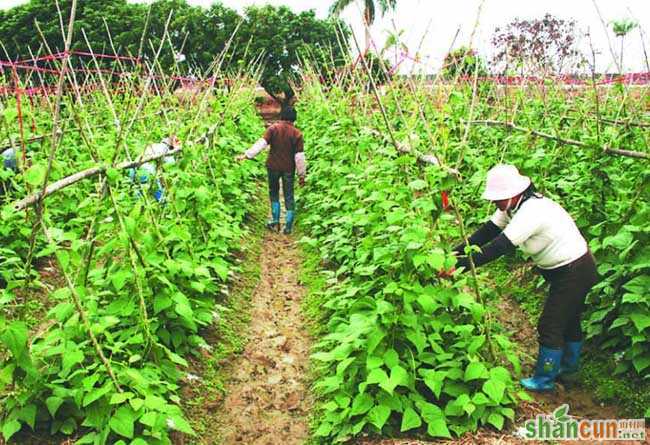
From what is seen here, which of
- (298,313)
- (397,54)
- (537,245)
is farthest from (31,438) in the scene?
(397,54)

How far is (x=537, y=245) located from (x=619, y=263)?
126 centimetres

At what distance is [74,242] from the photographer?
366 centimetres

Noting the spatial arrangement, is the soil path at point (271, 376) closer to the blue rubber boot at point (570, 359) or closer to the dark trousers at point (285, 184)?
the dark trousers at point (285, 184)

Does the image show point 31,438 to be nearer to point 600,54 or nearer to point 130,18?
point 600,54

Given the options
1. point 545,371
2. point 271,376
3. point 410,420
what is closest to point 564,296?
point 545,371

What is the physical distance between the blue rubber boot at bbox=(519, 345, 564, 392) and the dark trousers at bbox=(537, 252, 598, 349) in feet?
0.21

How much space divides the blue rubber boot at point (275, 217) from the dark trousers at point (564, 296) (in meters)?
5.32

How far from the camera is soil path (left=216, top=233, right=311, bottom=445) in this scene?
167 inches

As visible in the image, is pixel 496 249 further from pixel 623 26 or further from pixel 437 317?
pixel 623 26

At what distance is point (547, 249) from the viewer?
4207 mm

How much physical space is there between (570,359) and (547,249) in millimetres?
1077

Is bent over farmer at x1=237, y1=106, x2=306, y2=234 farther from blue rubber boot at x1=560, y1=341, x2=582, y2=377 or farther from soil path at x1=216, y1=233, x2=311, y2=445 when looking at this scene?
blue rubber boot at x1=560, y1=341, x2=582, y2=377

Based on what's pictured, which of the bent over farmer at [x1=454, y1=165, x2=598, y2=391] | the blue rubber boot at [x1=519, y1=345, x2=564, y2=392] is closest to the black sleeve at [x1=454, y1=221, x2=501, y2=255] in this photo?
the bent over farmer at [x1=454, y1=165, x2=598, y2=391]

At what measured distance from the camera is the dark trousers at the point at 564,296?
4.19 m
